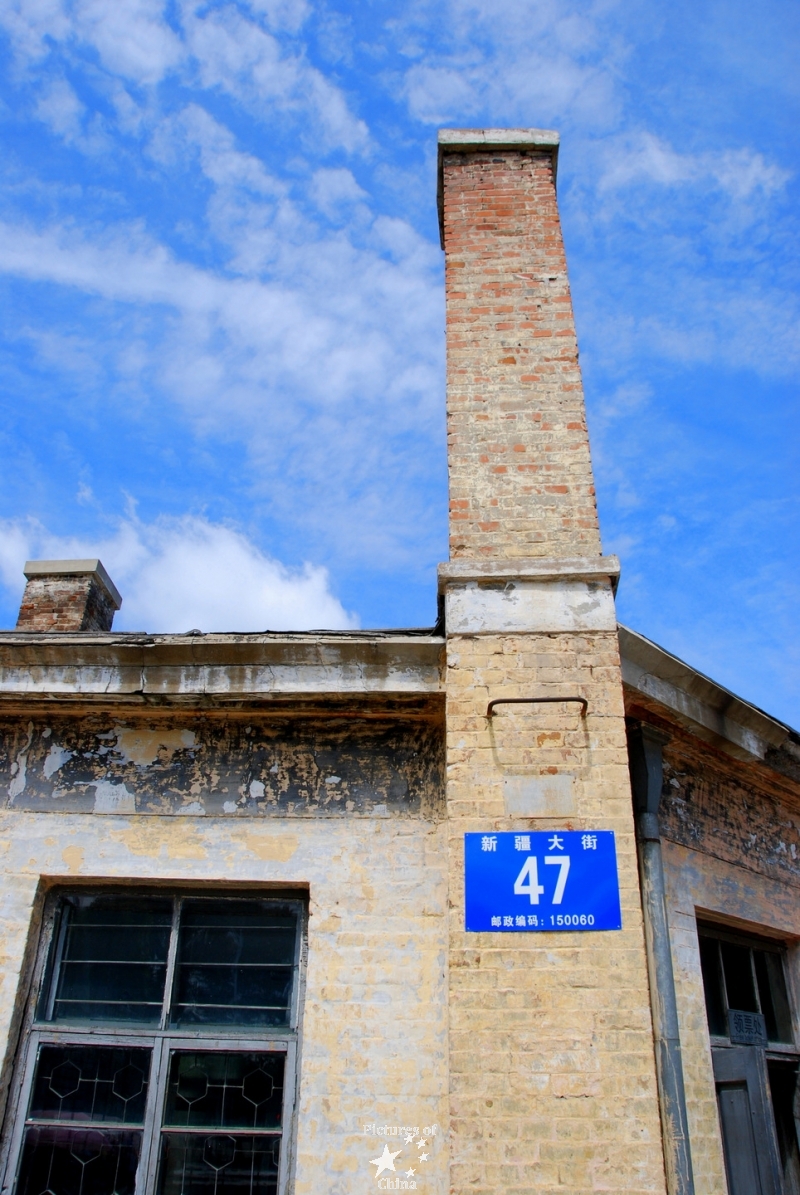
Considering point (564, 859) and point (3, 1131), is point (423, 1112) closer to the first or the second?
point (564, 859)

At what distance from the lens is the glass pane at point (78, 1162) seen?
4.41m

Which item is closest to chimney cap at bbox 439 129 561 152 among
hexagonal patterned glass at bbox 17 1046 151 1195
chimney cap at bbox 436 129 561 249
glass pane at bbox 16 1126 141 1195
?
chimney cap at bbox 436 129 561 249

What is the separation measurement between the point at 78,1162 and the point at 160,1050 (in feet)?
2.03

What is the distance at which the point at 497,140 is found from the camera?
6.46m

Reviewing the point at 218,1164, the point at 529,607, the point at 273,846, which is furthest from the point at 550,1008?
the point at 529,607

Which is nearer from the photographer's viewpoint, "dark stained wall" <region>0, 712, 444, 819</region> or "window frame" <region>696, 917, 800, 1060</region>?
"dark stained wall" <region>0, 712, 444, 819</region>

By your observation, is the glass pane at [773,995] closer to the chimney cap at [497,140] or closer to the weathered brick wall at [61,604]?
the chimney cap at [497,140]

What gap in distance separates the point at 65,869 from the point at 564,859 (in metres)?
2.66

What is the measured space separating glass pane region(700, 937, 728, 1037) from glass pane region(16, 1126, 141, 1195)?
327cm

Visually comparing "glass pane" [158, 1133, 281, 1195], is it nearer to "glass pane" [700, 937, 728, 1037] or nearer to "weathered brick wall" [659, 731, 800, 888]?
"glass pane" [700, 937, 728, 1037]

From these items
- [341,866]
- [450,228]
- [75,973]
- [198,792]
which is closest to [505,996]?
[341,866]

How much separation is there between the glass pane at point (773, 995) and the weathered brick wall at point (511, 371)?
325 cm

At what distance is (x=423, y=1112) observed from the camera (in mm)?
4277

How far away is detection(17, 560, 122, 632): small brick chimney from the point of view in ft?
29.6
